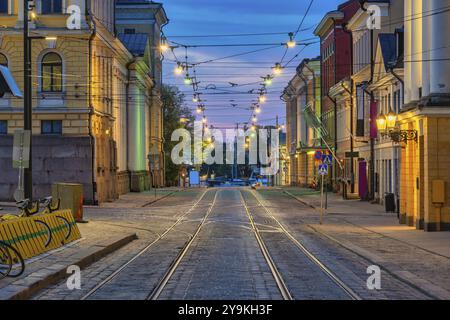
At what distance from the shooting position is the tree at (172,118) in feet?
295

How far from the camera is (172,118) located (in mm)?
93500

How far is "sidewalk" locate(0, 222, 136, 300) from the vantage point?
1243 centimetres

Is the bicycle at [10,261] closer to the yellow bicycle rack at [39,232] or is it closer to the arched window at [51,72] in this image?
the yellow bicycle rack at [39,232]

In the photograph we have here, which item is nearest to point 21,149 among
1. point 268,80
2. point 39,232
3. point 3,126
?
point 39,232

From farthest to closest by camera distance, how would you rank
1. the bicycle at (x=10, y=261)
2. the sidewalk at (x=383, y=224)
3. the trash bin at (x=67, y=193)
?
the trash bin at (x=67, y=193)
the sidewalk at (x=383, y=224)
the bicycle at (x=10, y=261)

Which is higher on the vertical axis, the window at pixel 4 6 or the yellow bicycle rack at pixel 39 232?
the window at pixel 4 6

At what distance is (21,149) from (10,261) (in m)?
8.36

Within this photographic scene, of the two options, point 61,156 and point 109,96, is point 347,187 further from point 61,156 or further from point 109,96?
point 61,156

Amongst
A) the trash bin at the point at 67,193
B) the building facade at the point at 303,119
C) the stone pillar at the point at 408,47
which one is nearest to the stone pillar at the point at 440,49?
the stone pillar at the point at 408,47

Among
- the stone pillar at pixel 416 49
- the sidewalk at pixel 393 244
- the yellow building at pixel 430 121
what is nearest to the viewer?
the sidewalk at pixel 393 244

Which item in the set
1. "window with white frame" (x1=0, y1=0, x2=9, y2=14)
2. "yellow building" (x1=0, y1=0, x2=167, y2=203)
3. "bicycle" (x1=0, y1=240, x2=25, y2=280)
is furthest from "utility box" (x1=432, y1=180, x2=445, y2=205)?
"window with white frame" (x1=0, y1=0, x2=9, y2=14)

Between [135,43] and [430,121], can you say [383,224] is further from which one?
[135,43]

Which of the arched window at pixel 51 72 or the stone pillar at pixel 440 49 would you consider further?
the arched window at pixel 51 72

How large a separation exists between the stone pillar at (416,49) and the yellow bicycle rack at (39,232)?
13.3m
